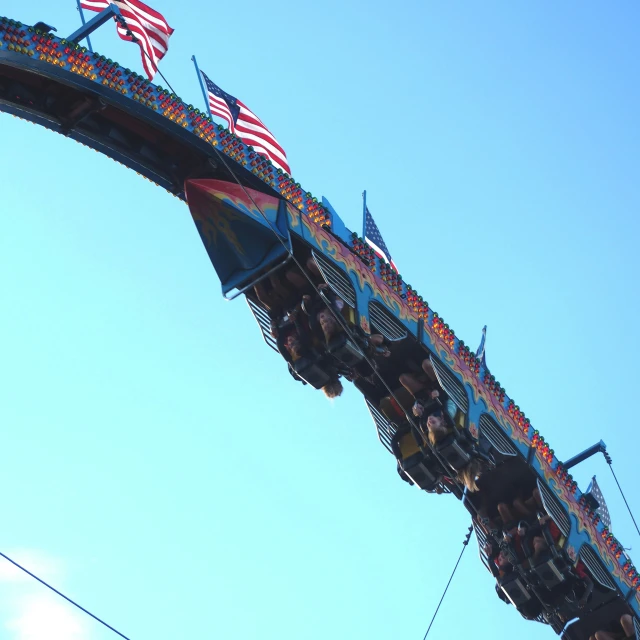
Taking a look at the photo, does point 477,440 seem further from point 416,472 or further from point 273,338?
point 273,338

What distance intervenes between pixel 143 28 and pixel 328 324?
7095 millimetres

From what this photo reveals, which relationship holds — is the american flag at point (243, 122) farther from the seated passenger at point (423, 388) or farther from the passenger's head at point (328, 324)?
the seated passenger at point (423, 388)

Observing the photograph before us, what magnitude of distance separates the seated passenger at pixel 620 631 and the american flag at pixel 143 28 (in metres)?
17.7

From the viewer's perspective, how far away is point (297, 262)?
1197 inches

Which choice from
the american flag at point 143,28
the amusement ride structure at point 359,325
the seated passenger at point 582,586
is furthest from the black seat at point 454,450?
the american flag at point 143,28

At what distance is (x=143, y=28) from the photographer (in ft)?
98.4

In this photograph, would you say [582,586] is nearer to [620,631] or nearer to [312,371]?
[620,631]

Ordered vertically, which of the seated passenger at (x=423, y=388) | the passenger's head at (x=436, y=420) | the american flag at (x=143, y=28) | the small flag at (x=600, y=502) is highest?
the small flag at (x=600, y=502)

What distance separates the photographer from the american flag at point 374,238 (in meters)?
34.6

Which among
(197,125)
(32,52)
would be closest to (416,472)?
(197,125)

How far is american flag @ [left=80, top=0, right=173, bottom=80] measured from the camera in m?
29.8

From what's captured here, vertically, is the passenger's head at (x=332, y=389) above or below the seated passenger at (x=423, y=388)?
below

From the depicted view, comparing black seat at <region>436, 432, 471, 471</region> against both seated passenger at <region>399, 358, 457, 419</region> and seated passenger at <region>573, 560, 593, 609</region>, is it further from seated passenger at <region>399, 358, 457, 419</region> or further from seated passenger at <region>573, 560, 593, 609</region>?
seated passenger at <region>573, 560, 593, 609</region>

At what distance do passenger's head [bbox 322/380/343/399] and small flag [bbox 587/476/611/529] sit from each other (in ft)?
27.7
